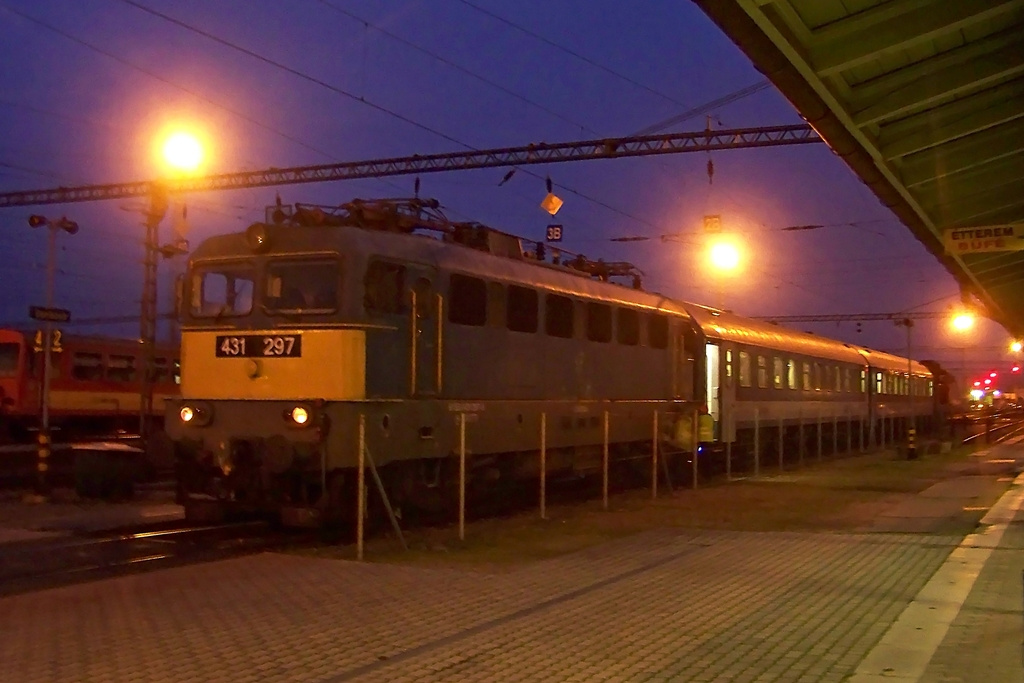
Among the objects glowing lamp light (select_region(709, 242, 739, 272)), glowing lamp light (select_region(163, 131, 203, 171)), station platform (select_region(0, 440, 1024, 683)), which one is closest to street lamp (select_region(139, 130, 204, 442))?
glowing lamp light (select_region(163, 131, 203, 171))

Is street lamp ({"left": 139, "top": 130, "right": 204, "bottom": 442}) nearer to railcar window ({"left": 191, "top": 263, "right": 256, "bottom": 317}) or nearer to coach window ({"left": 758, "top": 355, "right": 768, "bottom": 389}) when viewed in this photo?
railcar window ({"left": 191, "top": 263, "right": 256, "bottom": 317})

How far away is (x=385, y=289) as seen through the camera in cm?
1234

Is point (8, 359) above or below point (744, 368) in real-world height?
above

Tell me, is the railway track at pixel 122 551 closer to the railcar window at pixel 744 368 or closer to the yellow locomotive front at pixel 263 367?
the yellow locomotive front at pixel 263 367

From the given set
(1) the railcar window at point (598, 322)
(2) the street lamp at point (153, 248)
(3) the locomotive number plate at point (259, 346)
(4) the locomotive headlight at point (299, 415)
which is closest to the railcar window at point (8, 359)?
(2) the street lamp at point (153, 248)

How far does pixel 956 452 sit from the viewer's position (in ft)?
104

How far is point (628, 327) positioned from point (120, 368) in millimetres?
20316

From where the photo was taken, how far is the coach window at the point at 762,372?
25906mm

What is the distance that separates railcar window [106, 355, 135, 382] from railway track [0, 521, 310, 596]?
20.2 meters

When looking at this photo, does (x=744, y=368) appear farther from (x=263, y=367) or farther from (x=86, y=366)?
(x=86, y=366)

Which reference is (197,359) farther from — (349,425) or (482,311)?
(482,311)

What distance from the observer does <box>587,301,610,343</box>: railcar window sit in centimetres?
1706

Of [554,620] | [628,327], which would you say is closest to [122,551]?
[554,620]

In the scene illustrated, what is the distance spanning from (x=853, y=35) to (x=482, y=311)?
6.34 meters
